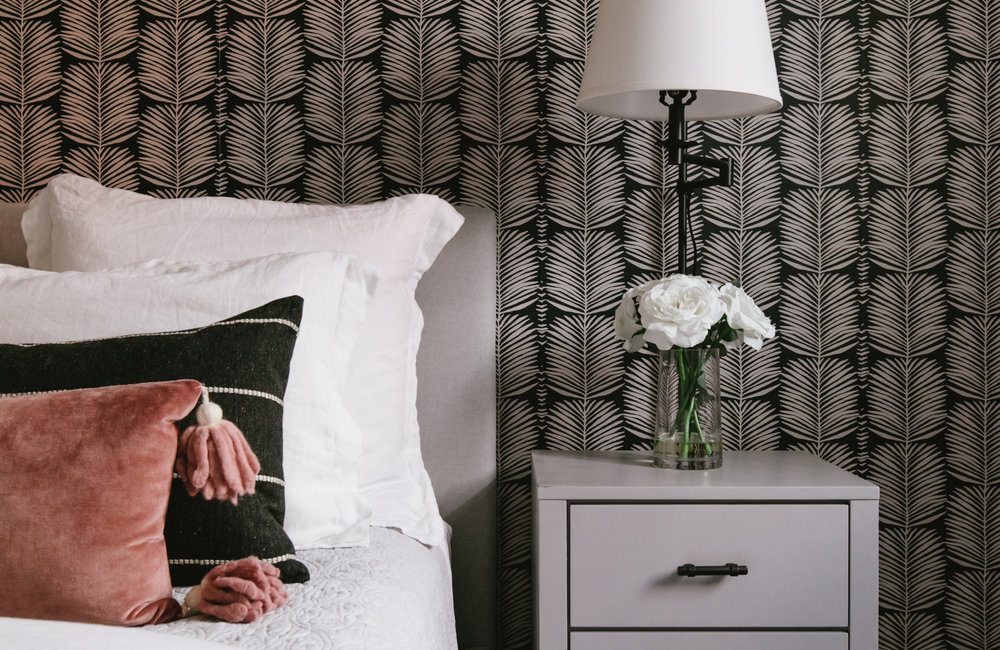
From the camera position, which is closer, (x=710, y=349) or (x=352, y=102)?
(x=710, y=349)

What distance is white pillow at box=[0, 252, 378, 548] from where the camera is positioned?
1.02 m

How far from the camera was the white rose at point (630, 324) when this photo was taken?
1.35 meters

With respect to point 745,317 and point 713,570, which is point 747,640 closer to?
point 713,570

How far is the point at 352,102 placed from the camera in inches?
64.4

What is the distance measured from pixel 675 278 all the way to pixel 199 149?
103 cm

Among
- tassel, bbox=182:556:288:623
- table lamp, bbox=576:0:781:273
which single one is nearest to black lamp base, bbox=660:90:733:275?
table lamp, bbox=576:0:781:273

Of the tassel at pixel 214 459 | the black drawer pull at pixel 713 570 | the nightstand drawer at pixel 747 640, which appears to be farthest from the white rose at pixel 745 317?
the tassel at pixel 214 459

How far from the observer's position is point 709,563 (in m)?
1.24

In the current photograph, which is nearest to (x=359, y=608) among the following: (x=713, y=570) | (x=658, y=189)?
(x=713, y=570)

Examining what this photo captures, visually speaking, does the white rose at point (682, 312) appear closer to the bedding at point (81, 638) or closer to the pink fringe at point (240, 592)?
the pink fringe at point (240, 592)

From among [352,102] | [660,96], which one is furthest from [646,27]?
[352,102]

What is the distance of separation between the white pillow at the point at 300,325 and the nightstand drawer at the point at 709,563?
390 millimetres

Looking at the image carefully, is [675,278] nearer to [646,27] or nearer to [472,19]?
[646,27]

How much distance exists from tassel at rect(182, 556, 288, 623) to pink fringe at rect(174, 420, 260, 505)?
0.08 meters
